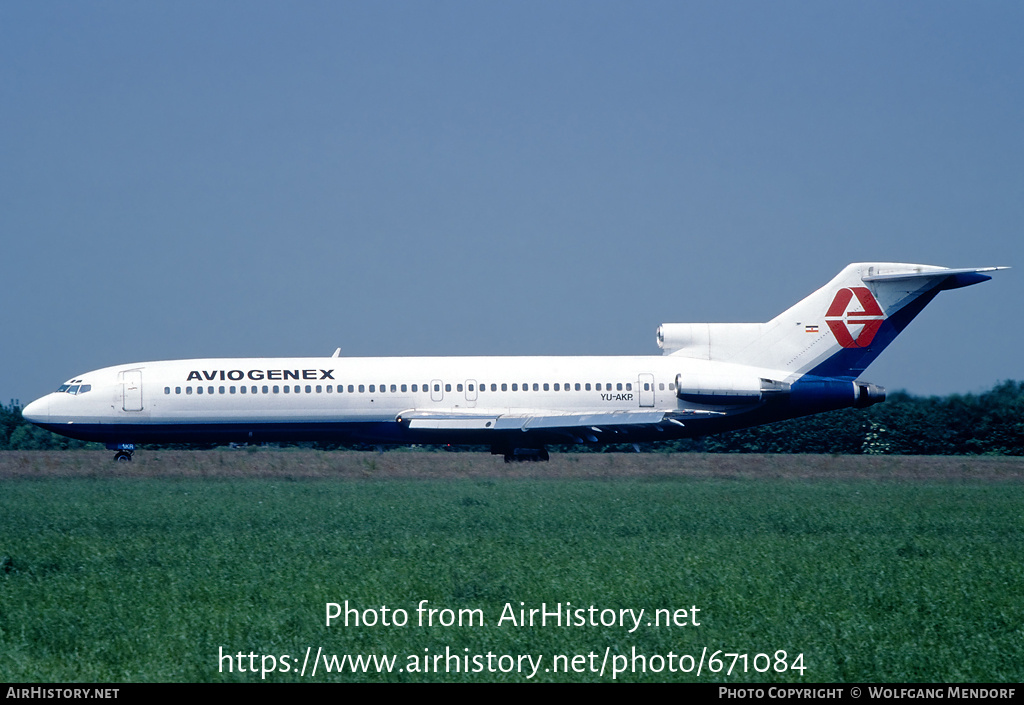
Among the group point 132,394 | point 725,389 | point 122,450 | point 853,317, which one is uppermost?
point 853,317

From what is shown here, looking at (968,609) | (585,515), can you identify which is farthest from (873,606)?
(585,515)

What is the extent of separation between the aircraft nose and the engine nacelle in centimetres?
2095

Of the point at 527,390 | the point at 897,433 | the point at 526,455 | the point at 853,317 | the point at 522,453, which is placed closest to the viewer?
the point at 527,390

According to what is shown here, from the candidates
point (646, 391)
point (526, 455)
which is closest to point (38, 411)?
point (526, 455)

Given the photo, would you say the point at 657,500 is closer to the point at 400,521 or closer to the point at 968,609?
the point at 400,521

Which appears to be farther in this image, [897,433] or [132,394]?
[897,433]

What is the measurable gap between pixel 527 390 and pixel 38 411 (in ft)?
53.2

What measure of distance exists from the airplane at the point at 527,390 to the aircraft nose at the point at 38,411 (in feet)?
0.18

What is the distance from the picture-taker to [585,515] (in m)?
24.3

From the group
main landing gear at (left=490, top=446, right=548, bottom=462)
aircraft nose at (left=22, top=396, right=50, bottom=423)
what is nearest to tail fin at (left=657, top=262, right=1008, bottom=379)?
main landing gear at (left=490, top=446, right=548, bottom=462)

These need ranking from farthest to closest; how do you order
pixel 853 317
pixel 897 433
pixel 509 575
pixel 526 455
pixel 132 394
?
pixel 897 433, pixel 526 455, pixel 853 317, pixel 132 394, pixel 509 575

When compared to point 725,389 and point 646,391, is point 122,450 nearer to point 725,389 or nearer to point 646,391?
point 646,391

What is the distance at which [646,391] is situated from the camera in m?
36.8
